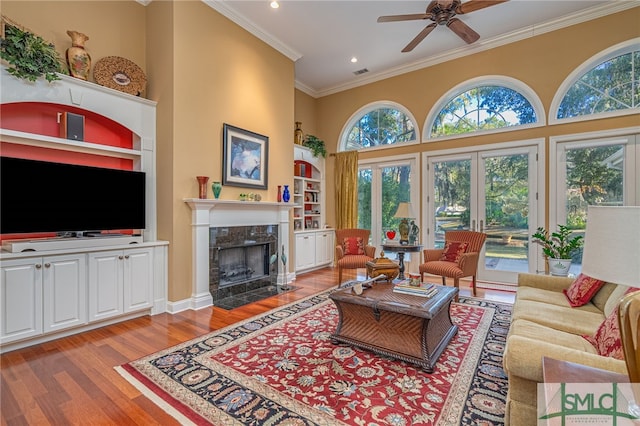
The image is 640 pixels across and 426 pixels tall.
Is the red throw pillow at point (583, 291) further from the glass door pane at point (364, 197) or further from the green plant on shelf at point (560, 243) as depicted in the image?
the glass door pane at point (364, 197)

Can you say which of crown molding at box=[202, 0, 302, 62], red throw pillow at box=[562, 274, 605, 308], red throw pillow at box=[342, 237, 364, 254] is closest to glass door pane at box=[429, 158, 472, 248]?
red throw pillow at box=[342, 237, 364, 254]

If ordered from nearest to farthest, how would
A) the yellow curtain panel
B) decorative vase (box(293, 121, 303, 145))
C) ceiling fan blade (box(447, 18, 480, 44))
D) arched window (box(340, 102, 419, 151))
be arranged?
1. ceiling fan blade (box(447, 18, 480, 44))
2. arched window (box(340, 102, 419, 151))
3. decorative vase (box(293, 121, 303, 145))
4. the yellow curtain panel

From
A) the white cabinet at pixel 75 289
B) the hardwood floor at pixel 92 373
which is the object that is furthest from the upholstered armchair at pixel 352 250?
the white cabinet at pixel 75 289

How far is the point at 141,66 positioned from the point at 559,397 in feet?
16.9

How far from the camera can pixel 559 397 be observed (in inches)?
42.0

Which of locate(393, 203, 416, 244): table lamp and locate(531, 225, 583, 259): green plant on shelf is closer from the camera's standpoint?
locate(531, 225, 583, 259): green plant on shelf

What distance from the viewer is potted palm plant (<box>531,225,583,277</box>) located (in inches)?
150

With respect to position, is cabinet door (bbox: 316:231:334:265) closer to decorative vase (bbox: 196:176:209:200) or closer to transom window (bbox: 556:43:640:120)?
decorative vase (bbox: 196:176:209:200)

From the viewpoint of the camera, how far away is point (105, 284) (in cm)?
311

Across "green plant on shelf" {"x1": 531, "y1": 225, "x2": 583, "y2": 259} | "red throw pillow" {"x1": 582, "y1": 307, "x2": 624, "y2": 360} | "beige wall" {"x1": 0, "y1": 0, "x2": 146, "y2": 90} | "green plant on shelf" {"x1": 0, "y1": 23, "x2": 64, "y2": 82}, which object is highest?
"beige wall" {"x1": 0, "y1": 0, "x2": 146, "y2": 90}

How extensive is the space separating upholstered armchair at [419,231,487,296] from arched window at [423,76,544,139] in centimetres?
195

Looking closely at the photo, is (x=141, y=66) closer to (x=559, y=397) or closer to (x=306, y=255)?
(x=306, y=255)

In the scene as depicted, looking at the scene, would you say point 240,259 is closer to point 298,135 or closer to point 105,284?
point 105,284

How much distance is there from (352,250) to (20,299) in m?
4.07
